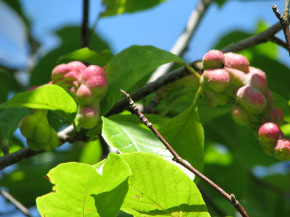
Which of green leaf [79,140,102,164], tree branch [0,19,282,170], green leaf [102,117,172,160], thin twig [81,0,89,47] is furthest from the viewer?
green leaf [79,140,102,164]

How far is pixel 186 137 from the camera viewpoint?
1.17 metres

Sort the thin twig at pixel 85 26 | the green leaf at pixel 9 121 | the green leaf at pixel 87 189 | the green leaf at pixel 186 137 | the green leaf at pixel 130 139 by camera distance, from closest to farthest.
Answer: the green leaf at pixel 87 189, the green leaf at pixel 130 139, the green leaf at pixel 186 137, the green leaf at pixel 9 121, the thin twig at pixel 85 26

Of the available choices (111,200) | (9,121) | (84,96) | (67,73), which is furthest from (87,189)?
(9,121)

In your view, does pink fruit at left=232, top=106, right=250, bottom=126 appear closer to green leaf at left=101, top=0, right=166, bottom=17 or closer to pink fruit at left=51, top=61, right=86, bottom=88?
pink fruit at left=51, top=61, right=86, bottom=88

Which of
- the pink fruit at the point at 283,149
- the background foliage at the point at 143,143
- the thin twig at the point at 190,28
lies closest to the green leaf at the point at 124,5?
the background foliage at the point at 143,143

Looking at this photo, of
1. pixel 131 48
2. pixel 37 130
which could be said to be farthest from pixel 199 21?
pixel 37 130

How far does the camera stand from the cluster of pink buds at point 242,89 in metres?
1.10

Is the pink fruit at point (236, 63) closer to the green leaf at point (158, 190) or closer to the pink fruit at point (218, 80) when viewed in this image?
the pink fruit at point (218, 80)

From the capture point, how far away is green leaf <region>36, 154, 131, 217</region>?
88 cm

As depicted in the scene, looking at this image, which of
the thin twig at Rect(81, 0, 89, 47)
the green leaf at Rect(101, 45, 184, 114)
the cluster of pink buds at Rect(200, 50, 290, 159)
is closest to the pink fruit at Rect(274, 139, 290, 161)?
the cluster of pink buds at Rect(200, 50, 290, 159)

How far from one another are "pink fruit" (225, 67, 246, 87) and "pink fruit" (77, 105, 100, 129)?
1.03 feet

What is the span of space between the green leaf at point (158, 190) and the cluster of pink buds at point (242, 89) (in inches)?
8.9

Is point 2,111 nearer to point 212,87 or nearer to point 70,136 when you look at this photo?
point 70,136

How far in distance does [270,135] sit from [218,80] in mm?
166
